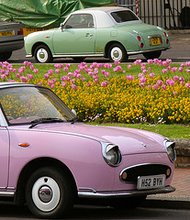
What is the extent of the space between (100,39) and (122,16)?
122 cm

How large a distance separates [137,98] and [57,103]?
17.3 feet

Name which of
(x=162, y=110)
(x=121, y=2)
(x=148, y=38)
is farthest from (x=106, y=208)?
(x=121, y=2)

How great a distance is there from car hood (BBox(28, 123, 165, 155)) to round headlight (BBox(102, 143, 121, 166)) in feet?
0.22

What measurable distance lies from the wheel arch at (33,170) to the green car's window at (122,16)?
56.8 ft

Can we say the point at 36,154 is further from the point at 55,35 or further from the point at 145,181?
the point at 55,35

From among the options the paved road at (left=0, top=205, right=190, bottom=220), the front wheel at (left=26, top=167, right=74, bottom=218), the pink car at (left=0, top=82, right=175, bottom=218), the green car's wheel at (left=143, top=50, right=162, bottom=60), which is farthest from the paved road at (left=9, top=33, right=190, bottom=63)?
the front wheel at (left=26, top=167, right=74, bottom=218)

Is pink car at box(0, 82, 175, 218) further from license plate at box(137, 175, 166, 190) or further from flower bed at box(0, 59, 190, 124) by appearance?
flower bed at box(0, 59, 190, 124)

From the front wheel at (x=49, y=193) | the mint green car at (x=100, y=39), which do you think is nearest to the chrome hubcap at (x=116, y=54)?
the mint green car at (x=100, y=39)

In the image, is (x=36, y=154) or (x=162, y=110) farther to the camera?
(x=162, y=110)

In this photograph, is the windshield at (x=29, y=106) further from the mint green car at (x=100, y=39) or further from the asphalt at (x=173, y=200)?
the mint green car at (x=100, y=39)

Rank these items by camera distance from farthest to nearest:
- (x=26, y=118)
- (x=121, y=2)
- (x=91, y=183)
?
1. (x=121, y=2)
2. (x=26, y=118)
3. (x=91, y=183)

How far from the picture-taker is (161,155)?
11.2 m

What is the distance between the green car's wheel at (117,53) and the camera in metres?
27.0

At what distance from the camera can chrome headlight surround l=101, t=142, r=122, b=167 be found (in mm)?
10758
